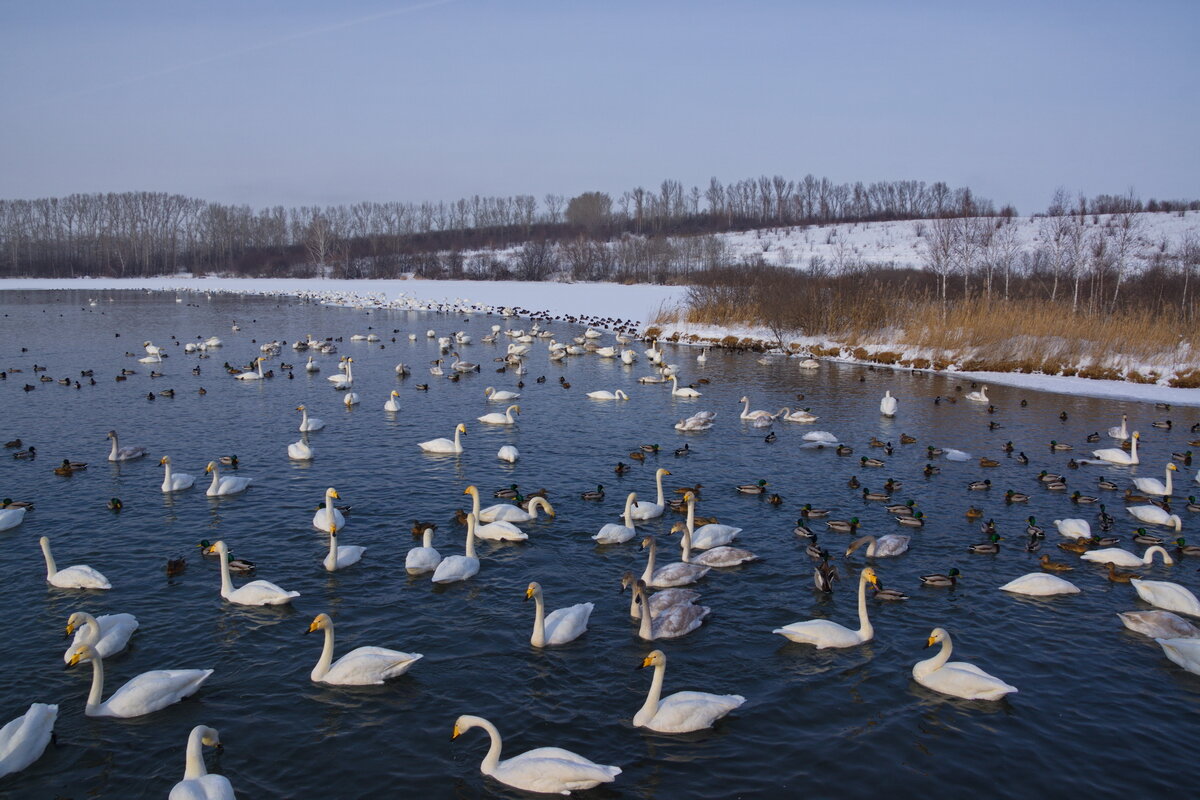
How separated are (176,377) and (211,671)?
25.5m

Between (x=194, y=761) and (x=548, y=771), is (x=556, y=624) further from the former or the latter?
(x=194, y=761)

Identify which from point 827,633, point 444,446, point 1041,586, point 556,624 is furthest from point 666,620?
point 444,446

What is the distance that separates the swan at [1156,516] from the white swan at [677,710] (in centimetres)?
1060

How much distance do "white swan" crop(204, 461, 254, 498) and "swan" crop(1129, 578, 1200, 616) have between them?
1555 cm

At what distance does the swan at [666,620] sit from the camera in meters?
10.4

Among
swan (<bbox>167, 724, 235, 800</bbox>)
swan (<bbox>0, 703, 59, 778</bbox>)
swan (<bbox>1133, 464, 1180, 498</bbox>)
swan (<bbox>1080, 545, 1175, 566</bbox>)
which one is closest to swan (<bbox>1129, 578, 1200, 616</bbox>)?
swan (<bbox>1080, 545, 1175, 566</bbox>)

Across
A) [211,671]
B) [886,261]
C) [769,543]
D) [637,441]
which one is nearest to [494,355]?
[637,441]

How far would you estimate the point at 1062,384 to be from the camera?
29.5m

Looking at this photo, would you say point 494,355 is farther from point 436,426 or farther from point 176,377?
point 436,426

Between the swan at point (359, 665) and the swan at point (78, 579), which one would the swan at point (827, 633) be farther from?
the swan at point (78, 579)

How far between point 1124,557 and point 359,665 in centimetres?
1145

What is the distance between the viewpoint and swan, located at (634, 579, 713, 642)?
10352 millimetres

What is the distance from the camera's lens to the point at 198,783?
705cm

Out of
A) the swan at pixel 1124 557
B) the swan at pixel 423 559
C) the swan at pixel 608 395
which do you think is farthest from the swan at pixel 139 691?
the swan at pixel 608 395
